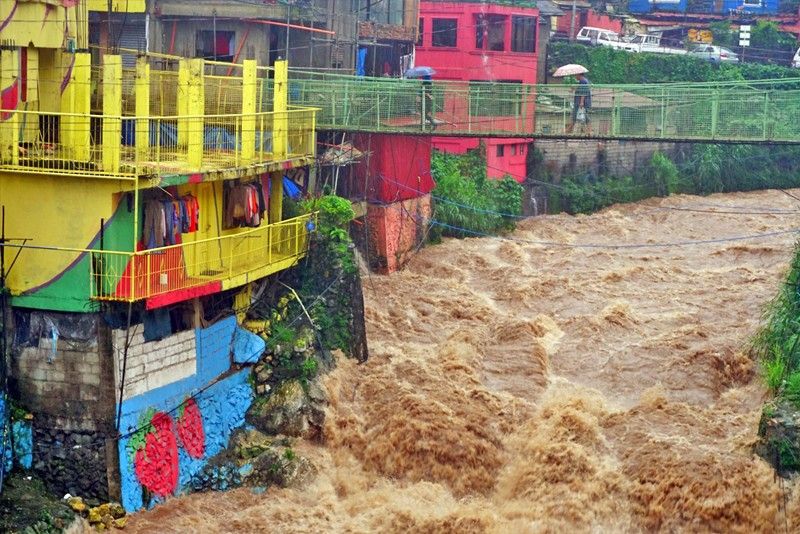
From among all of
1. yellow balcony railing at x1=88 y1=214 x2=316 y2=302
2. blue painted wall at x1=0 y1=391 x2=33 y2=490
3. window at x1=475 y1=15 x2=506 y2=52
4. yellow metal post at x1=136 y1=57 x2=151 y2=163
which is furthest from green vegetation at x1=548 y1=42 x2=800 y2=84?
blue painted wall at x1=0 y1=391 x2=33 y2=490

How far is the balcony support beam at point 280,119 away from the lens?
2638cm

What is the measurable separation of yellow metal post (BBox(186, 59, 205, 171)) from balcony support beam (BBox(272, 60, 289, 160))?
2.78 m

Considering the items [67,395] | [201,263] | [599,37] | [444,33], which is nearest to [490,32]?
[444,33]

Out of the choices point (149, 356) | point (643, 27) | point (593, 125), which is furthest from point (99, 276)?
point (643, 27)

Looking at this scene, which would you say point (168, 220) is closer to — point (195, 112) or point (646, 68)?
point (195, 112)

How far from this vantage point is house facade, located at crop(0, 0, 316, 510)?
69.9ft

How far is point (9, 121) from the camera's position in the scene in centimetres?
2183

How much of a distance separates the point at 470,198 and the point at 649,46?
21.1 m

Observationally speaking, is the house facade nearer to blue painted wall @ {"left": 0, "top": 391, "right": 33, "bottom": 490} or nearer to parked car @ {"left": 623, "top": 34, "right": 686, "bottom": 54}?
blue painted wall @ {"left": 0, "top": 391, "right": 33, "bottom": 490}

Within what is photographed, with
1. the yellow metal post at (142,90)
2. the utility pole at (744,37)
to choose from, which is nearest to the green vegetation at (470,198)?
the yellow metal post at (142,90)

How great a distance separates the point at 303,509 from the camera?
2177 centimetres

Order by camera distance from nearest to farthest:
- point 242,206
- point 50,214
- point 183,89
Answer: point 50,214 < point 183,89 < point 242,206

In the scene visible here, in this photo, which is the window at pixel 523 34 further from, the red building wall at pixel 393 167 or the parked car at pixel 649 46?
the red building wall at pixel 393 167

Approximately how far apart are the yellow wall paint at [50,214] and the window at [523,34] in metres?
Answer: 27.6
